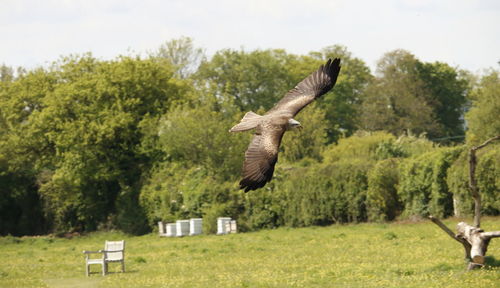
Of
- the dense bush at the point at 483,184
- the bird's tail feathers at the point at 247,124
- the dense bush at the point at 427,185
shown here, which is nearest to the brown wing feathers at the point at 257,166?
the bird's tail feathers at the point at 247,124

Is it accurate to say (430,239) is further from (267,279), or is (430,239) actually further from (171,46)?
(171,46)

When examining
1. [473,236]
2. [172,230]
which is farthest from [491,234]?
[172,230]

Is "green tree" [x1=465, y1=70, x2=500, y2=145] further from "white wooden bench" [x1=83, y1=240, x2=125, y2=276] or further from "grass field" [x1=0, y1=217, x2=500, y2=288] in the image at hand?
"white wooden bench" [x1=83, y1=240, x2=125, y2=276]

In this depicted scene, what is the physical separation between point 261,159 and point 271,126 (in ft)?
2.37

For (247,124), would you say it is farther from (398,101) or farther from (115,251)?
(398,101)

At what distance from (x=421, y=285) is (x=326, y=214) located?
23.4m

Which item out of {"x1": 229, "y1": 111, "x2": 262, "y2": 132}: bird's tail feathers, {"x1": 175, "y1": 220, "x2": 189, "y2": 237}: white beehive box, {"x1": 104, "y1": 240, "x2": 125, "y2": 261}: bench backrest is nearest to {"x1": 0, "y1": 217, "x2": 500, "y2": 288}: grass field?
{"x1": 104, "y1": 240, "x2": 125, "y2": 261}: bench backrest

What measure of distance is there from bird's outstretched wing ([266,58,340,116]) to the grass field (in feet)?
15.8

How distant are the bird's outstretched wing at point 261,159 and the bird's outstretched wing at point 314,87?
157cm

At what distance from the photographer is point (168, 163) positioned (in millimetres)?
47344

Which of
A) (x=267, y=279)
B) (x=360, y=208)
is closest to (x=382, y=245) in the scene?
(x=267, y=279)

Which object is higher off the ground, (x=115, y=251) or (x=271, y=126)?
(x=271, y=126)

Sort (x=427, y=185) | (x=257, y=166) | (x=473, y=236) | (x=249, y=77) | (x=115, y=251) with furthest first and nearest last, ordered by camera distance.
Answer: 1. (x=249, y=77)
2. (x=427, y=185)
3. (x=115, y=251)
4. (x=473, y=236)
5. (x=257, y=166)

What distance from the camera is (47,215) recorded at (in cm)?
5022
